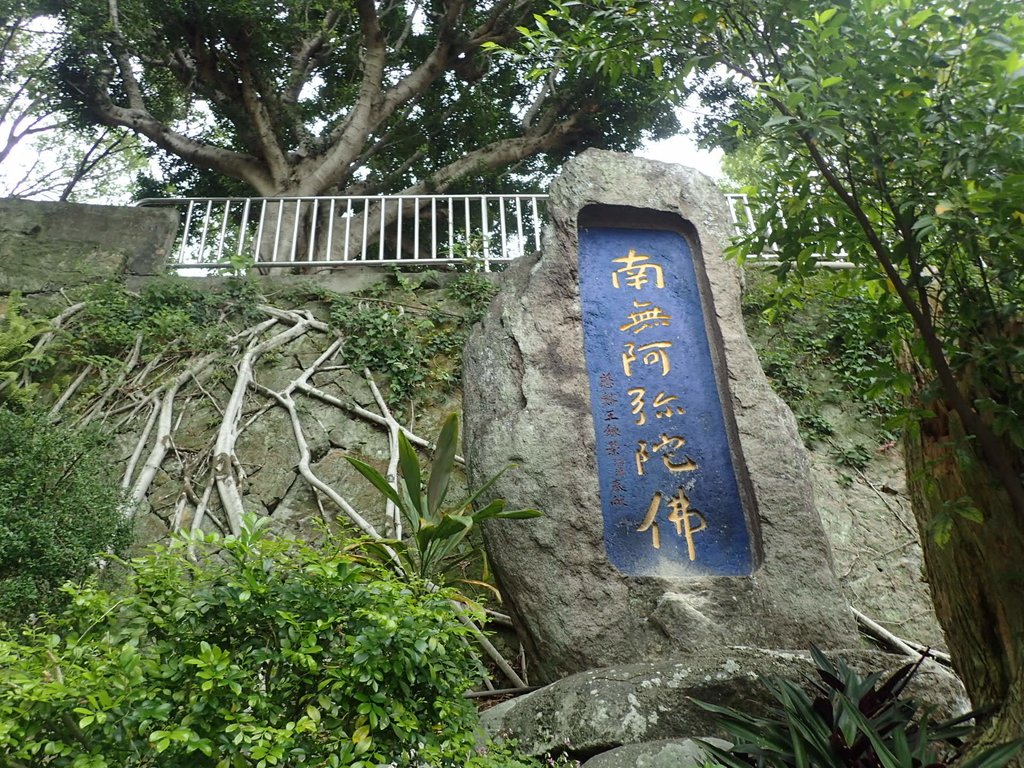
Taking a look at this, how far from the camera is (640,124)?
9.04 m

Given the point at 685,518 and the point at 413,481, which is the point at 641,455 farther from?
the point at 413,481

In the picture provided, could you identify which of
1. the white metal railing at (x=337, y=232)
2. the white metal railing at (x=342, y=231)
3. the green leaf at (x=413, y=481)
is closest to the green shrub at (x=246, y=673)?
the green leaf at (x=413, y=481)

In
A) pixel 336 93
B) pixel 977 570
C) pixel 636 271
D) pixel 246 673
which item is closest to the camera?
pixel 246 673

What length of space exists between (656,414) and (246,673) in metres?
2.32

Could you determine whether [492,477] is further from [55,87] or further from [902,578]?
[55,87]

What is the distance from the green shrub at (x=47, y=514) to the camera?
2.65 m

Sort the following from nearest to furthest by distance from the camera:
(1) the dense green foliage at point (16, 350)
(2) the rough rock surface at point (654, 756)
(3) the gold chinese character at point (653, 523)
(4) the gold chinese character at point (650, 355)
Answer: (2) the rough rock surface at point (654, 756)
(3) the gold chinese character at point (653, 523)
(4) the gold chinese character at point (650, 355)
(1) the dense green foliage at point (16, 350)

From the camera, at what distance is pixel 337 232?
7.43 meters

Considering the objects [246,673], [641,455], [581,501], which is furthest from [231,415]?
[246,673]

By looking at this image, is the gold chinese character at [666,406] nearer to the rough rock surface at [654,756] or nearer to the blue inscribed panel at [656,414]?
the blue inscribed panel at [656,414]

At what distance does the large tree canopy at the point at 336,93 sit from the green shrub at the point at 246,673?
6007 millimetres

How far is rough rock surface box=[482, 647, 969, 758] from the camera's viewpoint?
2383 millimetres

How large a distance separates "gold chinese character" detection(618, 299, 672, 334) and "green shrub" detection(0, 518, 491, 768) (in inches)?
83.5

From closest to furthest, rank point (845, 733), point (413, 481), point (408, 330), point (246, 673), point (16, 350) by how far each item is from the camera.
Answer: point (246, 673), point (845, 733), point (413, 481), point (16, 350), point (408, 330)
